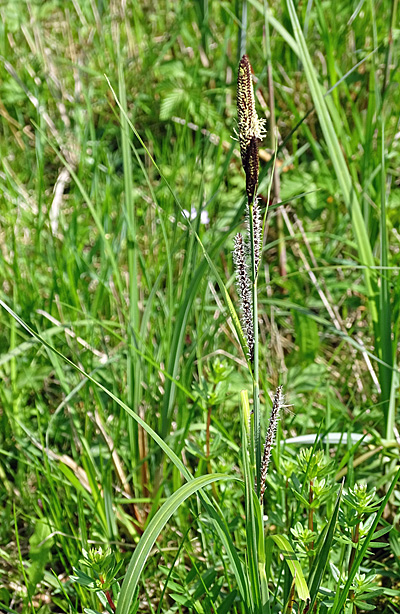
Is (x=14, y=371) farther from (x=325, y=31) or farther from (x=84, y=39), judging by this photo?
(x=84, y=39)

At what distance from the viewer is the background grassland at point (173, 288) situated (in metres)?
1.67

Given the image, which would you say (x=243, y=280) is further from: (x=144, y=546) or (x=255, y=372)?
(x=144, y=546)

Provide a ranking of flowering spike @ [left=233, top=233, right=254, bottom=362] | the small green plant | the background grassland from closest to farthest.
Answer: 1. flowering spike @ [left=233, top=233, right=254, bottom=362]
2. the small green plant
3. the background grassland

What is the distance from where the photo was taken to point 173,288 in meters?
1.87

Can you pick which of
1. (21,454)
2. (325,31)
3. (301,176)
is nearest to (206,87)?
(301,176)

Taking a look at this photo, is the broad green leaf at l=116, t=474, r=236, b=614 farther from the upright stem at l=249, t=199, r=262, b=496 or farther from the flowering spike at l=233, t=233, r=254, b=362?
the flowering spike at l=233, t=233, r=254, b=362

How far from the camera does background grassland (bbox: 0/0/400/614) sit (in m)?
1.67

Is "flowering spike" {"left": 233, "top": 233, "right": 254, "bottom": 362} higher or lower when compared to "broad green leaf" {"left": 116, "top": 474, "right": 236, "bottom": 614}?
higher

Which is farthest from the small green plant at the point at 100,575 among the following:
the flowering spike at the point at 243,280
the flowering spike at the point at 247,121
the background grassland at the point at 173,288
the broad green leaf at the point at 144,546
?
the flowering spike at the point at 247,121

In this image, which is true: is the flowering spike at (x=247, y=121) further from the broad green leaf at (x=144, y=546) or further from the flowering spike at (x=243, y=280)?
the broad green leaf at (x=144, y=546)

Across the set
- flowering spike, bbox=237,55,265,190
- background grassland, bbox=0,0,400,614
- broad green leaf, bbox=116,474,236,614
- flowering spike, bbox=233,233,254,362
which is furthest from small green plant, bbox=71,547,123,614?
flowering spike, bbox=237,55,265,190

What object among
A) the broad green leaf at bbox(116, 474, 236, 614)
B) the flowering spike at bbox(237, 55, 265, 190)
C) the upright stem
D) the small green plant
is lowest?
the small green plant

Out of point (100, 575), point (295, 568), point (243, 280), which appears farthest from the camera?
point (100, 575)

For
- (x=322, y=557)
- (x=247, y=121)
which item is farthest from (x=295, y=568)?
(x=247, y=121)
